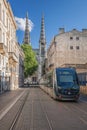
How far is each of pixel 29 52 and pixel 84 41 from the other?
25.7 m

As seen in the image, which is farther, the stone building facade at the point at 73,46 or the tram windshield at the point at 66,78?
the stone building facade at the point at 73,46

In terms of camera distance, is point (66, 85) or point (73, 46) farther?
point (73, 46)

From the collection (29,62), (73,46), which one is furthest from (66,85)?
(29,62)

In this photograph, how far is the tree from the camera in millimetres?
91812

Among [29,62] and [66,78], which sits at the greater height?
[29,62]

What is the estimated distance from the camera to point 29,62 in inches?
3762

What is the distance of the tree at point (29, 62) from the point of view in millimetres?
91812

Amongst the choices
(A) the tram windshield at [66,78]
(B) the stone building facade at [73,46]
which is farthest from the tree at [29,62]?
(A) the tram windshield at [66,78]

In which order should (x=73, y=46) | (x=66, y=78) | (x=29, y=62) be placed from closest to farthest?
1. (x=66, y=78)
2. (x=73, y=46)
3. (x=29, y=62)

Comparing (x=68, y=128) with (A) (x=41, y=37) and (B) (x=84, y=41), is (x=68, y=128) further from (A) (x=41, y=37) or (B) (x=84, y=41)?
(A) (x=41, y=37)

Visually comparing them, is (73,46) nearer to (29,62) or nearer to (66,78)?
(29,62)

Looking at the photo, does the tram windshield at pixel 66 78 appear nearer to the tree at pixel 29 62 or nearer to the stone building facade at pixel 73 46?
the stone building facade at pixel 73 46

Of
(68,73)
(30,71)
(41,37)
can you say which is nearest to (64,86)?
(68,73)

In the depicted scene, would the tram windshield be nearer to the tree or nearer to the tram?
the tram
